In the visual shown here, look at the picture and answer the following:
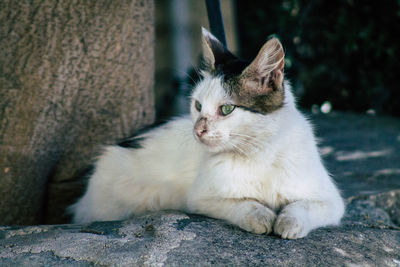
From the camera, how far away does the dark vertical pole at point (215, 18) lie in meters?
2.77

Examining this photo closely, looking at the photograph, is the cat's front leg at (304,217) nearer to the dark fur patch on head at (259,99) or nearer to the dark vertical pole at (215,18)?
the dark fur patch on head at (259,99)

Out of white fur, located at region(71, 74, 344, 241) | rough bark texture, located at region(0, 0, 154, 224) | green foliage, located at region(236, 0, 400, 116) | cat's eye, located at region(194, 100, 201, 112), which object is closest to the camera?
white fur, located at region(71, 74, 344, 241)

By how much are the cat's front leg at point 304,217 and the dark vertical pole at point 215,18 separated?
1266 millimetres

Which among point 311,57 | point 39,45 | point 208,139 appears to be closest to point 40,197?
point 39,45

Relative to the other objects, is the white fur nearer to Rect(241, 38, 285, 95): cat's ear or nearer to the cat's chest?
the cat's chest

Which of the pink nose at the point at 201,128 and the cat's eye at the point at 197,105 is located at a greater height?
the cat's eye at the point at 197,105

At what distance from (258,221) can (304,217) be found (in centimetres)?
25

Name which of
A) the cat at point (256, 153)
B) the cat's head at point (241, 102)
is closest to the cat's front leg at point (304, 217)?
the cat at point (256, 153)

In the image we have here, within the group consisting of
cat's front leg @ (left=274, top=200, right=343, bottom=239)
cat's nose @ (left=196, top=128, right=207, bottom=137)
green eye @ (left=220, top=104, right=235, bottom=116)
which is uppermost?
green eye @ (left=220, top=104, right=235, bottom=116)

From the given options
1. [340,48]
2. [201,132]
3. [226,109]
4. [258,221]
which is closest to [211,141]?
[201,132]

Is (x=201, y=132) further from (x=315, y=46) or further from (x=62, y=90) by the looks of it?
(x=315, y=46)

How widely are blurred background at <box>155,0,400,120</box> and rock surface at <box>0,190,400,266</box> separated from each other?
2.93 metres

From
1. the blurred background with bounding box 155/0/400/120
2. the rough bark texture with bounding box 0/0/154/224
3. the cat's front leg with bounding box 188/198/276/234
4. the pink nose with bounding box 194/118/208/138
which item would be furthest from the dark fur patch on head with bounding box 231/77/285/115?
the blurred background with bounding box 155/0/400/120

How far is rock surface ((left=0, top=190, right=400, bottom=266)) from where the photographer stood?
1964 mm
